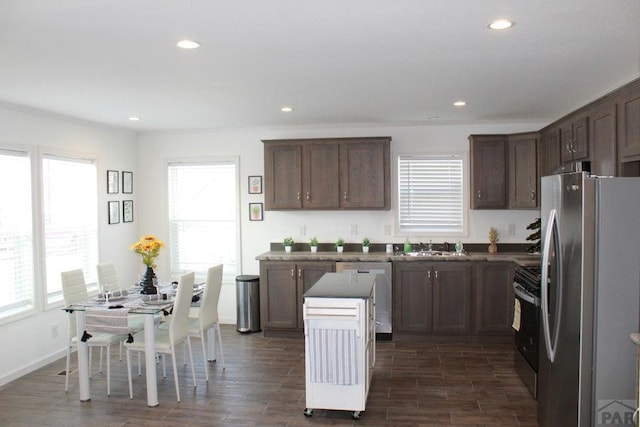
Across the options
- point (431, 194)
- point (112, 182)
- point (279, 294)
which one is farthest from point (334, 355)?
point (112, 182)

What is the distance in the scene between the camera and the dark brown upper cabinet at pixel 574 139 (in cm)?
437

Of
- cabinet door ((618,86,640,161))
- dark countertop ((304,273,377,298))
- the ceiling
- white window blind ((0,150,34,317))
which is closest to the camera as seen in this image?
the ceiling

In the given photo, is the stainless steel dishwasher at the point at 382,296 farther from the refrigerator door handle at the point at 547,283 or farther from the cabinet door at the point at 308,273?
the refrigerator door handle at the point at 547,283

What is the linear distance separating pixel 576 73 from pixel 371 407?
9.89 ft

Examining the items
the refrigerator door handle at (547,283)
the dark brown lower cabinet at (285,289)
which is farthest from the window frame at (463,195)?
the refrigerator door handle at (547,283)

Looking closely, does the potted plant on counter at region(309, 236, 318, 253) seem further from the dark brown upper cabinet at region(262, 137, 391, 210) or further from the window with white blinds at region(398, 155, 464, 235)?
the window with white blinds at region(398, 155, 464, 235)

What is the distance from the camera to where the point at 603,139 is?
158 inches

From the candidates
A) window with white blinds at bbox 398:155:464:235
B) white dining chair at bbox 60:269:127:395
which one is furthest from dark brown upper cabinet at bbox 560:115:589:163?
white dining chair at bbox 60:269:127:395

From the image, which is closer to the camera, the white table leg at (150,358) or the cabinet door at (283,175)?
the white table leg at (150,358)

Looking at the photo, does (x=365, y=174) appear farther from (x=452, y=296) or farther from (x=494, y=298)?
(x=494, y=298)

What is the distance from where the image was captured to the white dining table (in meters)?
4.10

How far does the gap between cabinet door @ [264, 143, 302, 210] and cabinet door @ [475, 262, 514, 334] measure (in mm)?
2338

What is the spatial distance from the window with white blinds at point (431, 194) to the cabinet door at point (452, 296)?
720 millimetres

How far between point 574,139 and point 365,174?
2.35m
